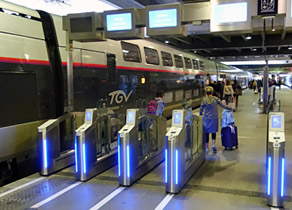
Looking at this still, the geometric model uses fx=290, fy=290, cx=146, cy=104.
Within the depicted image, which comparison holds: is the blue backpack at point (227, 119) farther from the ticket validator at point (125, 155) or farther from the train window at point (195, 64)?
the train window at point (195, 64)

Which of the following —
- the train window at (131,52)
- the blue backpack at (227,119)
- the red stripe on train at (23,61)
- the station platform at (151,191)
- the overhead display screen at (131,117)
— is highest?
the train window at (131,52)

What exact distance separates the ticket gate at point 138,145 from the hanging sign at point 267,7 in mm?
2630

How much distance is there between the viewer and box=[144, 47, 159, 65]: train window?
1030 cm

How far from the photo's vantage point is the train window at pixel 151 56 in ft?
33.8

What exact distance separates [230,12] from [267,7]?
57 centimetres

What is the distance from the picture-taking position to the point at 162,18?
5.15m

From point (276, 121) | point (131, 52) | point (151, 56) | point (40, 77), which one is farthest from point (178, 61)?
point (276, 121)

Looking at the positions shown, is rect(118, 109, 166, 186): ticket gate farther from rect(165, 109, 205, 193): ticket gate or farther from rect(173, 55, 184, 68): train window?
rect(173, 55, 184, 68): train window

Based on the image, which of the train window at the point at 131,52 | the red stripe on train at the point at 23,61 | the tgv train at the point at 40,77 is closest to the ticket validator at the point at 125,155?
the tgv train at the point at 40,77

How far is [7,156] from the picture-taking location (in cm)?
519

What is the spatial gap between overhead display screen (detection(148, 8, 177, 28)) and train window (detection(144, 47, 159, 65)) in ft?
16.6

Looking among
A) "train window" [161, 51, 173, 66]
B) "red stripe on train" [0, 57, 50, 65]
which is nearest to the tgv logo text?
"red stripe on train" [0, 57, 50, 65]

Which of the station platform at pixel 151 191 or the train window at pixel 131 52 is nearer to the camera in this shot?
the station platform at pixel 151 191

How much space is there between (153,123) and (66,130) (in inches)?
75.8
